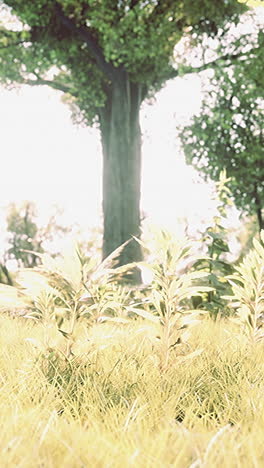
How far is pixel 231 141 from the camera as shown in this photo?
1666 centimetres

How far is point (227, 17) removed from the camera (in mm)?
13711

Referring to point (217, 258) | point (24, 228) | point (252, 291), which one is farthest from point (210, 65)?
point (24, 228)

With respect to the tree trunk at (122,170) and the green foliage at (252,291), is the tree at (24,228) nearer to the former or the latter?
the tree trunk at (122,170)

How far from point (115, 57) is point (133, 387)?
37.8ft

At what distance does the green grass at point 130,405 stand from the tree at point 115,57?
10.2 metres

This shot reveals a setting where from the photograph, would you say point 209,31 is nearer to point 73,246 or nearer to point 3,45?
point 3,45

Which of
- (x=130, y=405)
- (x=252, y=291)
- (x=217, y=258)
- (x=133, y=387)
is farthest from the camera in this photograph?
(x=217, y=258)

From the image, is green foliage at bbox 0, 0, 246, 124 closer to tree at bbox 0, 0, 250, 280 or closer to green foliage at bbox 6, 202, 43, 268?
tree at bbox 0, 0, 250, 280

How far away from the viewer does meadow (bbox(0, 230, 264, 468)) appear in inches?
67.9

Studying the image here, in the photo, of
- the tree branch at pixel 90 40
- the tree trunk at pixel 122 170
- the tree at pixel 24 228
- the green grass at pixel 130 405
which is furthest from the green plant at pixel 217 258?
the tree at pixel 24 228

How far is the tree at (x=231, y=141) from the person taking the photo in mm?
15750

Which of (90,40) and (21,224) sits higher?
(90,40)

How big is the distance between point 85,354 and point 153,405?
0.62 m

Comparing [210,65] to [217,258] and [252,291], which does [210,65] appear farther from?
[252,291]
